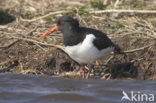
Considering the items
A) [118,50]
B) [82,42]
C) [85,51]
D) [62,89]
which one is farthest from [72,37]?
[118,50]

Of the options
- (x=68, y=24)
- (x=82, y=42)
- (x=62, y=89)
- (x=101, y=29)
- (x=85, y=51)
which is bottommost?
(x=62, y=89)

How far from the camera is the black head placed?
24.0ft

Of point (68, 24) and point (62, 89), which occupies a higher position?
point (68, 24)

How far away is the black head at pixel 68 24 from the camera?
7314 mm

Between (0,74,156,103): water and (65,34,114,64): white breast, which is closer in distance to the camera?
(0,74,156,103): water

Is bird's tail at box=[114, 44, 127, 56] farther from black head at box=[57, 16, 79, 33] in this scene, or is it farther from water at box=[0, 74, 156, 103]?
black head at box=[57, 16, 79, 33]

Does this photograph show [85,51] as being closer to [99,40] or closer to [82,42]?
[82,42]

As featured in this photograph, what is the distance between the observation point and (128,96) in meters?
6.28

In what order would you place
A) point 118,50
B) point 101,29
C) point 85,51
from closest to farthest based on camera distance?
point 85,51 < point 118,50 < point 101,29

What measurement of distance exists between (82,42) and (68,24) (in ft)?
1.63

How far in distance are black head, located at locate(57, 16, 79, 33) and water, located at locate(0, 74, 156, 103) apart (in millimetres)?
932

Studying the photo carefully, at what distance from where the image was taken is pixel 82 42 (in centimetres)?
710

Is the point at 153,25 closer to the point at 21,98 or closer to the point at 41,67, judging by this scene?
the point at 41,67

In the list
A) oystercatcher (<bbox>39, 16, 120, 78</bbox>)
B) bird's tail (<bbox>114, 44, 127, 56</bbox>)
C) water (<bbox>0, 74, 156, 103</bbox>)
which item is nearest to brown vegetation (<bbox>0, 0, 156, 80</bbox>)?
bird's tail (<bbox>114, 44, 127, 56</bbox>)
